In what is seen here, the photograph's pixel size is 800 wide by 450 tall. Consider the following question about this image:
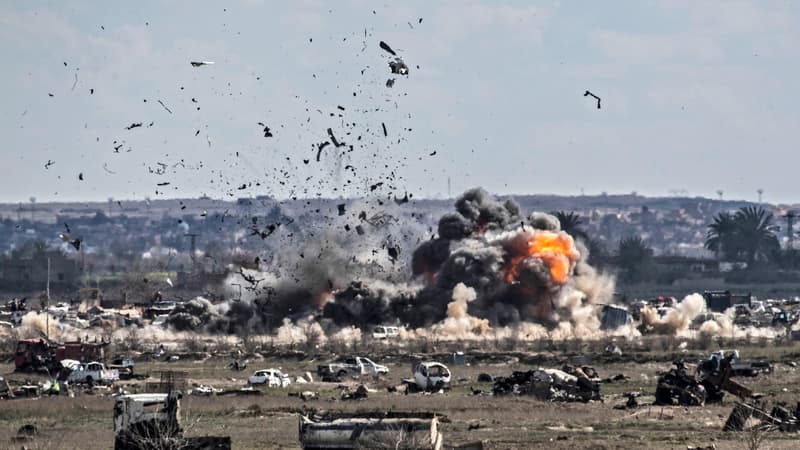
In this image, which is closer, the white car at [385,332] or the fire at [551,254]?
the white car at [385,332]

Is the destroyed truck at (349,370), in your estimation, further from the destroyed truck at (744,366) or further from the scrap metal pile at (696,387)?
the scrap metal pile at (696,387)

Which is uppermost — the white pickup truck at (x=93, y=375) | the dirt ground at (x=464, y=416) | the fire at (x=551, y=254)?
the fire at (x=551, y=254)

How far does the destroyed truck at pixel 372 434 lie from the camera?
43.5 meters

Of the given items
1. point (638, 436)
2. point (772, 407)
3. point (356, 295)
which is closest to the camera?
point (638, 436)

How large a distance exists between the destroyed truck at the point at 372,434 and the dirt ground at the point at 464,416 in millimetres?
7904

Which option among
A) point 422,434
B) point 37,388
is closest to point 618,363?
point 37,388

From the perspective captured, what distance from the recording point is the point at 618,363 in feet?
313

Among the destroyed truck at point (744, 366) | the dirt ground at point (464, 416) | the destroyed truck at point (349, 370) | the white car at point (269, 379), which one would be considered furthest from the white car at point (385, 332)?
the white car at point (269, 379)

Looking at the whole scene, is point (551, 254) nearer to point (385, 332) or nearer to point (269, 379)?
point (385, 332)

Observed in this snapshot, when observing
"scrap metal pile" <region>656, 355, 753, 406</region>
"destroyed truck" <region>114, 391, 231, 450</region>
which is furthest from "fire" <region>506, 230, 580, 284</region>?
"destroyed truck" <region>114, 391, 231, 450</region>

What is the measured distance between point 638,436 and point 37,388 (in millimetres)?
33688

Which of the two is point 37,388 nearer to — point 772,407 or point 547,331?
point 772,407

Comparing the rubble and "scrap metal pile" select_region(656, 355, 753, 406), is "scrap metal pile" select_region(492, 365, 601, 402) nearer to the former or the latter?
"scrap metal pile" select_region(656, 355, 753, 406)

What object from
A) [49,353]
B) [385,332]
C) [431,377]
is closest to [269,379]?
[431,377]
